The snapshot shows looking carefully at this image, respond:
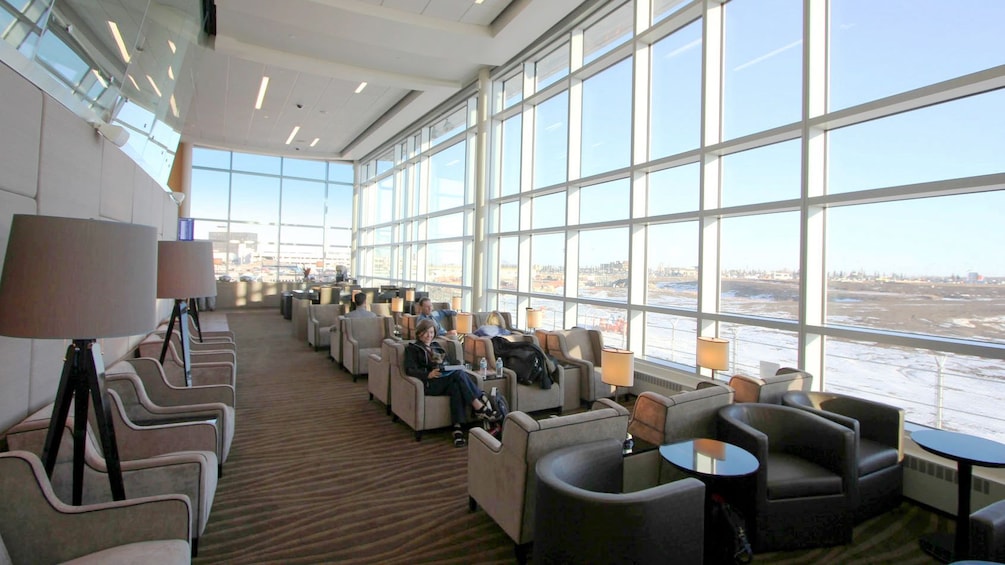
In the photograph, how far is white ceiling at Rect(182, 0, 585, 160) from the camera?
743 centimetres

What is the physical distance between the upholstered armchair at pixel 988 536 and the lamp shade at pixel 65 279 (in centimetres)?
373

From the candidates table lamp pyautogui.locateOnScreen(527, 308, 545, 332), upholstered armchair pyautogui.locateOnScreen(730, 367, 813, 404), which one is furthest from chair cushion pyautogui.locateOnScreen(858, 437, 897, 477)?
table lamp pyautogui.locateOnScreen(527, 308, 545, 332)

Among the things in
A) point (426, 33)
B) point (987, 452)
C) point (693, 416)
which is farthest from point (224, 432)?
point (426, 33)

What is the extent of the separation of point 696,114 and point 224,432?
19.6 feet

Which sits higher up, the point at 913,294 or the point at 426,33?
the point at 426,33

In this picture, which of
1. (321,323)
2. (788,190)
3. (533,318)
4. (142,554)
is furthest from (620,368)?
(321,323)

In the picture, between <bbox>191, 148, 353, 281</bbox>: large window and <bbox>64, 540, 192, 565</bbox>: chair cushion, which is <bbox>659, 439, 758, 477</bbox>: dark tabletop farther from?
<bbox>191, 148, 353, 281</bbox>: large window

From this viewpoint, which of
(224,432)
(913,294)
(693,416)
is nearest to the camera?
(693,416)

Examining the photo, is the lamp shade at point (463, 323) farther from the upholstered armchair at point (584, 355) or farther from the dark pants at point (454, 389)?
the dark pants at point (454, 389)

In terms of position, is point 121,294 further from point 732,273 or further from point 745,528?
point 732,273

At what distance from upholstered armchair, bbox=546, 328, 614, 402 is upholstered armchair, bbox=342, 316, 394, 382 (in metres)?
2.54

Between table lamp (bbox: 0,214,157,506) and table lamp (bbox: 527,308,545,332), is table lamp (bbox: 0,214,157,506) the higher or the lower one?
the higher one

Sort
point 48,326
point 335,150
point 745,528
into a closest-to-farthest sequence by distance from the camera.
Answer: point 48,326 < point 745,528 < point 335,150

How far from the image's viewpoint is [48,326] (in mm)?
1693
